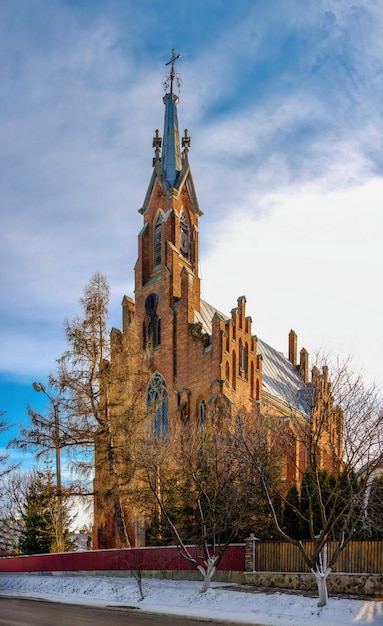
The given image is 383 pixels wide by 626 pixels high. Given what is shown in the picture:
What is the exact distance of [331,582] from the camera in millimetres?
18906

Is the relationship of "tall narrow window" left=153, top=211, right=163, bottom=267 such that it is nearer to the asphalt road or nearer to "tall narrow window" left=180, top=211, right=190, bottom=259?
"tall narrow window" left=180, top=211, right=190, bottom=259

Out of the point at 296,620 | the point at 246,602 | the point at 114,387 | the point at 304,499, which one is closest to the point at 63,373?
the point at 114,387

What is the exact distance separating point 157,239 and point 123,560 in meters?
22.9

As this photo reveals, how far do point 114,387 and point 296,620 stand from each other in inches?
548

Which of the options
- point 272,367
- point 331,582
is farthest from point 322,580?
point 272,367

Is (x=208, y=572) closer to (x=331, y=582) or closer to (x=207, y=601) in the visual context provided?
(x=207, y=601)

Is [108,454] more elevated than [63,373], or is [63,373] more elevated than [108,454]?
[63,373]

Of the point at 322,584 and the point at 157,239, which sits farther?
the point at 157,239

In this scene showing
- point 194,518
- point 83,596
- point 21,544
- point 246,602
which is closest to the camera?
point 246,602

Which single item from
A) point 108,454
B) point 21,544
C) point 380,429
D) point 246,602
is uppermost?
point 380,429

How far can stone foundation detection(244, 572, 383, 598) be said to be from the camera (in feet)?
59.2

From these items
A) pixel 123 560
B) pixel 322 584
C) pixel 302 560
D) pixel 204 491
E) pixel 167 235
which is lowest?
pixel 123 560

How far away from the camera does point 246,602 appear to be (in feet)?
61.1

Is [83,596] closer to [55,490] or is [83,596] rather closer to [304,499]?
[55,490]
